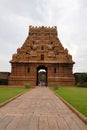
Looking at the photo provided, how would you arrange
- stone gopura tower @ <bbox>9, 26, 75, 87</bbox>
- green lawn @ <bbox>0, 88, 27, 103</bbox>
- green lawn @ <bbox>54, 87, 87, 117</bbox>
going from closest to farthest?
green lawn @ <bbox>54, 87, 87, 117</bbox> < green lawn @ <bbox>0, 88, 27, 103</bbox> < stone gopura tower @ <bbox>9, 26, 75, 87</bbox>

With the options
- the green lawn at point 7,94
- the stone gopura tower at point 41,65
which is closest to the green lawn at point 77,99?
the green lawn at point 7,94

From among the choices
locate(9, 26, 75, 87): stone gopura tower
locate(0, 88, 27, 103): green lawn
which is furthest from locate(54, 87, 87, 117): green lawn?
locate(9, 26, 75, 87): stone gopura tower

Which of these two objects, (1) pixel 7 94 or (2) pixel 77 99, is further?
(1) pixel 7 94

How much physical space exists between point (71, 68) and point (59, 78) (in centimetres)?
375

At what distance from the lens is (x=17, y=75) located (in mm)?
54312

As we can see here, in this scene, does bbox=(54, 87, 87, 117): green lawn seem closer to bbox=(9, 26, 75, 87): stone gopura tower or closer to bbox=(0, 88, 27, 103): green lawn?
bbox=(0, 88, 27, 103): green lawn

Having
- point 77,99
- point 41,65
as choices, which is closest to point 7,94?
point 77,99

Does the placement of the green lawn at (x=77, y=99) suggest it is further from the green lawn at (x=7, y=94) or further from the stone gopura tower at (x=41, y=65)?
the stone gopura tower at (x=41, y=65)

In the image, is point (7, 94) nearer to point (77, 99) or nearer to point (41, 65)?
point (77, 99)

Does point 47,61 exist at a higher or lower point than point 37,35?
lower

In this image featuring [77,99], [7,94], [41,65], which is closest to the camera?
[77,99]

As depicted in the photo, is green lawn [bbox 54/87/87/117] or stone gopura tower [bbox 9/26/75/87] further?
stone gopura tower [bbox 9/26/75/87]

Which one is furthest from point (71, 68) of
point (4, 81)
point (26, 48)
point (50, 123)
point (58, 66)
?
point (50, 123)

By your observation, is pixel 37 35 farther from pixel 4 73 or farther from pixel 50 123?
pixel 50 123
